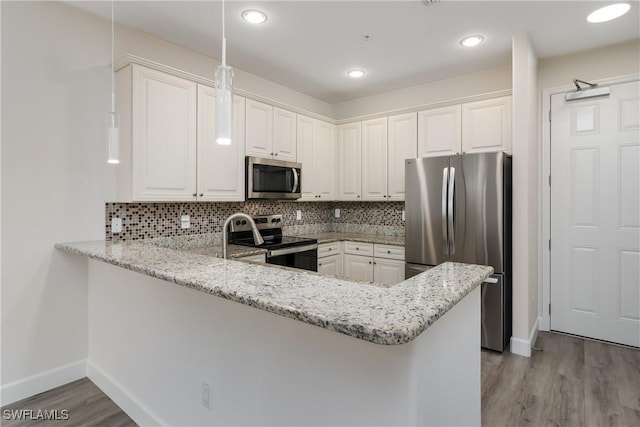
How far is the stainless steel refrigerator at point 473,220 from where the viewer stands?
111 inches

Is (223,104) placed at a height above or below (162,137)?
below

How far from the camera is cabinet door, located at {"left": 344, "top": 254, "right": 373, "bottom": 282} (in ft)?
12.6

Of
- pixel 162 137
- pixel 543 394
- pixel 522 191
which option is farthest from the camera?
pixel 522 191

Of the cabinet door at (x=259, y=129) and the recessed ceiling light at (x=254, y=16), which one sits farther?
the cabinet door at (x=259, y=129)

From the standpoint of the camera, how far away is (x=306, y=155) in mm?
3977

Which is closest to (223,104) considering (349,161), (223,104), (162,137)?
(223,104)

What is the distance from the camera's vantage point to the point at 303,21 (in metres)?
2.56

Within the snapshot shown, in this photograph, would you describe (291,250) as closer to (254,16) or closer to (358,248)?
(358,248)

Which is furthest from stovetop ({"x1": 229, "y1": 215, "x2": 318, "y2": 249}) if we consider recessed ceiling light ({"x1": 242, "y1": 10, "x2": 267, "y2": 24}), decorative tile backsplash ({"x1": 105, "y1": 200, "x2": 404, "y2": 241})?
recessed ceiling light ({"x1": 242, "y1": 10, "x2": 267, "y2": 24})

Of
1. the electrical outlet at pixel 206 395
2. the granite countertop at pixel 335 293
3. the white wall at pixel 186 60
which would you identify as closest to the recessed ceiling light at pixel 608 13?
the granite countertop at pixel 335 293

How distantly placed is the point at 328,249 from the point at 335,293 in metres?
2.67

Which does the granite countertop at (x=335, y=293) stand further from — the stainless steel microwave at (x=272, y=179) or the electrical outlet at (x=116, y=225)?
the stainless steel microwave at (x=272, y=179)

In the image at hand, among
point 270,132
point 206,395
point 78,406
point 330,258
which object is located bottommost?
point 78,406

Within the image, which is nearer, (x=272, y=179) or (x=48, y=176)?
(x=48, y=176)
